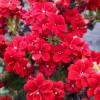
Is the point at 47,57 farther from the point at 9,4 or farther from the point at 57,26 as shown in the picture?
the point at 9,4

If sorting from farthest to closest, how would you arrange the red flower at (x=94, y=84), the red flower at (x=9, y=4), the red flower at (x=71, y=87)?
the red flower at (x=9, y=4)
the red flower at (x=71, y=87)
the red flower at (x=94, y=84)

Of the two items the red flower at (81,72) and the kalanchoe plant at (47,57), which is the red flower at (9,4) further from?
the red flower at (81,72)

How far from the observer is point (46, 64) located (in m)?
1.42

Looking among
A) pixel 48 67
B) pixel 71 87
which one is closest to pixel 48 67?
pixel 48 67

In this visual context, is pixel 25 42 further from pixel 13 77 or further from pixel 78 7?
pixel 78 7

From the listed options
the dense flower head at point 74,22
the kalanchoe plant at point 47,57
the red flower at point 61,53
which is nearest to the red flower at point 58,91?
the kalanchoe plant at point 47,57

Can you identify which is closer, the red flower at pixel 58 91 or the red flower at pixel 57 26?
the red flower at pixel 58 91

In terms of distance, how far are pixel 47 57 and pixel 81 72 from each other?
145mm

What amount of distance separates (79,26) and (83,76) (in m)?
0.36

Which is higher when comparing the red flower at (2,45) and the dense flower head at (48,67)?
the red flower at (2,45)

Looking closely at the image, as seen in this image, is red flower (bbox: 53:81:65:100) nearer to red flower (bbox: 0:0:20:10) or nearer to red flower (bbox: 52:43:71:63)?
red flower (bbox: 52:43:71:63)

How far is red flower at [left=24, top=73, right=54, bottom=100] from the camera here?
4.17 feet

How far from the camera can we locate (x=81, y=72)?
1.29m

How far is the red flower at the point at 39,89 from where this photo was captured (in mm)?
1271
